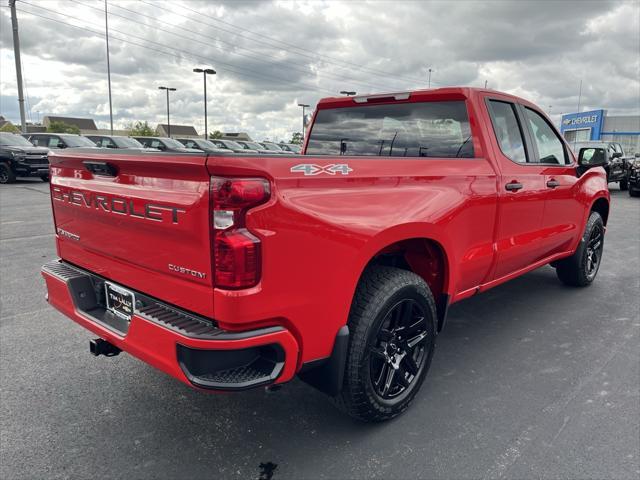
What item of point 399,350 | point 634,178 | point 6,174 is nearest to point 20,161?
point 6,174

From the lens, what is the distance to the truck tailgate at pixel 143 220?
1973mm

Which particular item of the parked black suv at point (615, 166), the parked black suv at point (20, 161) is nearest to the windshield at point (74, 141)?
the parked black suv at point (20, 161)

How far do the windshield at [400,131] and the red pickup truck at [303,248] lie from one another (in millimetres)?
12

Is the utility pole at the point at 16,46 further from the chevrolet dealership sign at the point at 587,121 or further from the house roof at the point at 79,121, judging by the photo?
the house roof at the point at 79,121

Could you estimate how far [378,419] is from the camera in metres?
2.66

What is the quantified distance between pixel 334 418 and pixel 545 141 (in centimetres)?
303

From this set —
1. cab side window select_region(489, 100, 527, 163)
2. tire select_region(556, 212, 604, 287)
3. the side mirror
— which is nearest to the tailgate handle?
cab side window select_region(489, 100, 527, 163)

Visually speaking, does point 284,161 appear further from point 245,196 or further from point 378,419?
point 378,419

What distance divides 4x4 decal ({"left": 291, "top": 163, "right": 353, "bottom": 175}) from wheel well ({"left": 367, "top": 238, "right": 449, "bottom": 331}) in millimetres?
788

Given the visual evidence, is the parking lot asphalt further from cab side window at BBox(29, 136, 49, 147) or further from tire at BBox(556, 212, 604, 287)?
cab side window at BBox(29, 136, 49, 147)

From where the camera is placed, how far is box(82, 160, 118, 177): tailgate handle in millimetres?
2357

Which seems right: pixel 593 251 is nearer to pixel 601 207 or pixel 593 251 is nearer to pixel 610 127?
pixel 601 207

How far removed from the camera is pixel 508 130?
147 inches

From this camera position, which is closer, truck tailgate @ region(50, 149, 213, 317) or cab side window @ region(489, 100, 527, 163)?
truck tailgate @ region(50, 149, 213, 317)
